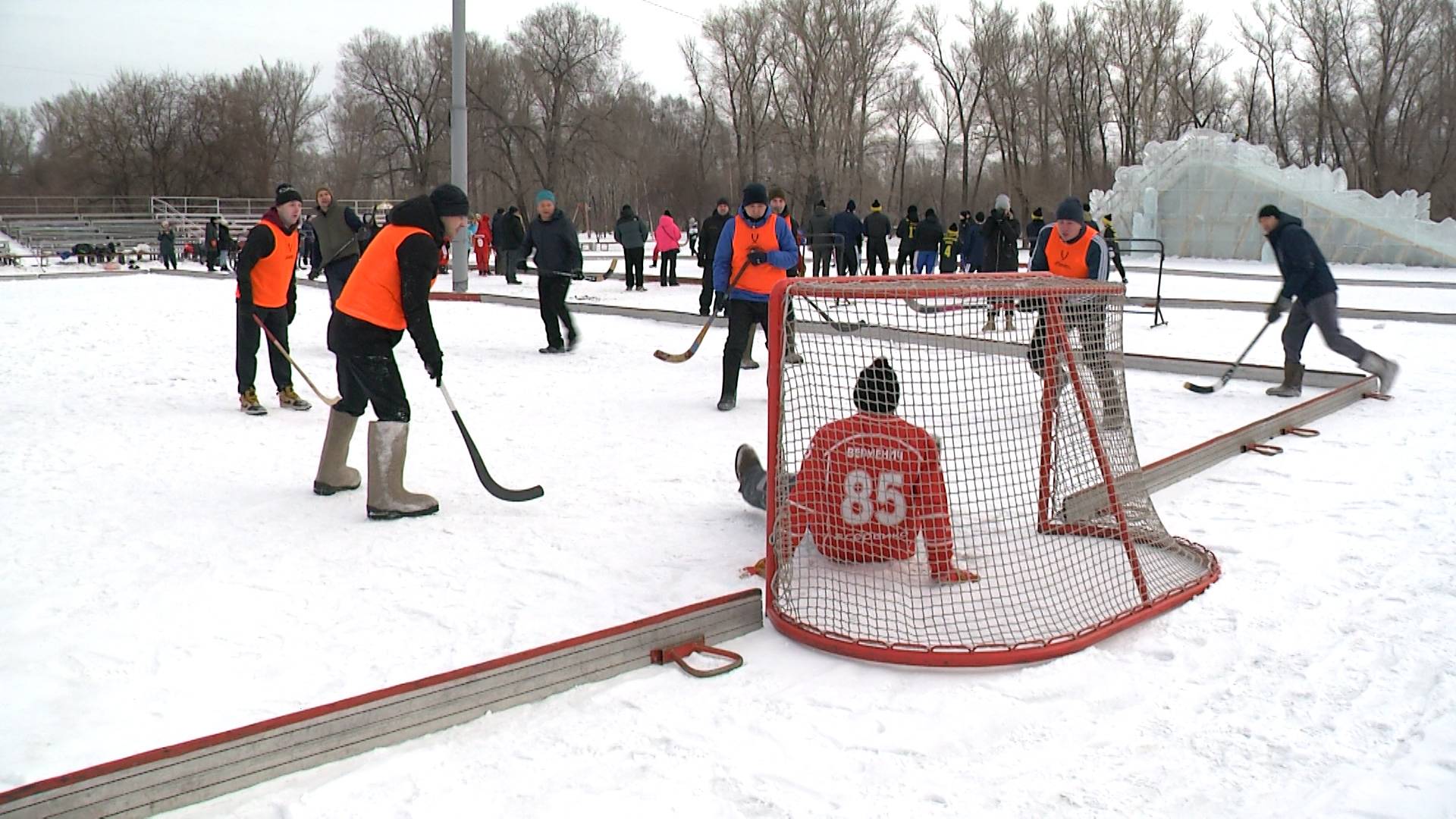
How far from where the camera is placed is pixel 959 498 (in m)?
4.72

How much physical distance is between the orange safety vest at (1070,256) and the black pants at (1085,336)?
244 centimetres

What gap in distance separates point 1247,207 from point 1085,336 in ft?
83.7

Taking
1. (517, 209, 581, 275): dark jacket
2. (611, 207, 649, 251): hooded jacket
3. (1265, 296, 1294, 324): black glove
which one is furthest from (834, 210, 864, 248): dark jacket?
(1265, 296, 1294, 324): black glove

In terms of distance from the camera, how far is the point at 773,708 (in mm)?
3150

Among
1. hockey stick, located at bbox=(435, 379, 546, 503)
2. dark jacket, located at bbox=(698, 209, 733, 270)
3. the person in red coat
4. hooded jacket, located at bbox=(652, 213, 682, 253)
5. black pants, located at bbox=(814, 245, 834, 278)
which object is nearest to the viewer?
hockey stick, located at bbox=(435, 379, 546, 503)

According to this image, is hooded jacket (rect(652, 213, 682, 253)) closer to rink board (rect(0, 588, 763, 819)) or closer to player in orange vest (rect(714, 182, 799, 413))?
player in orange vest (rect(714, 182, 799, 413))

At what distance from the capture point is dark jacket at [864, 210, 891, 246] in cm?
1900

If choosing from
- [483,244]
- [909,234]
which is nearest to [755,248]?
[909,234]

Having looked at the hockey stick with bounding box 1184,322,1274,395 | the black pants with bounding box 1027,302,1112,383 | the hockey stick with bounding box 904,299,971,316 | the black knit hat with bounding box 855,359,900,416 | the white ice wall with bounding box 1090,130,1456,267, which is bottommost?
the hockey stick with bounding box 1184,322,1274,395

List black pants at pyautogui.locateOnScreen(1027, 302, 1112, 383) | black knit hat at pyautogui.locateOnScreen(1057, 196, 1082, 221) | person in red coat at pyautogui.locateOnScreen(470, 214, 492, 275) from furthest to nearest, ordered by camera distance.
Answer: person in red coat at pyautogui.locateOnScreen(470, 214, 492, 275) < black knit hat at pyautogui.locateOnScreen(1057, 196, 1082, 221) < black pants at pyautogui.locateOnScreen(1027, 302, 1112, 383)

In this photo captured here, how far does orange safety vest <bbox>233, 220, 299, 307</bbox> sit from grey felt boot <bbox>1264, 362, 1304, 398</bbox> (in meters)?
6.98

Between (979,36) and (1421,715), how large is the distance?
48056 mm

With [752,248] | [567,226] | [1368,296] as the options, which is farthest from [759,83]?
[752,248]

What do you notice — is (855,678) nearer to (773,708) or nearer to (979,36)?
(773,708)
